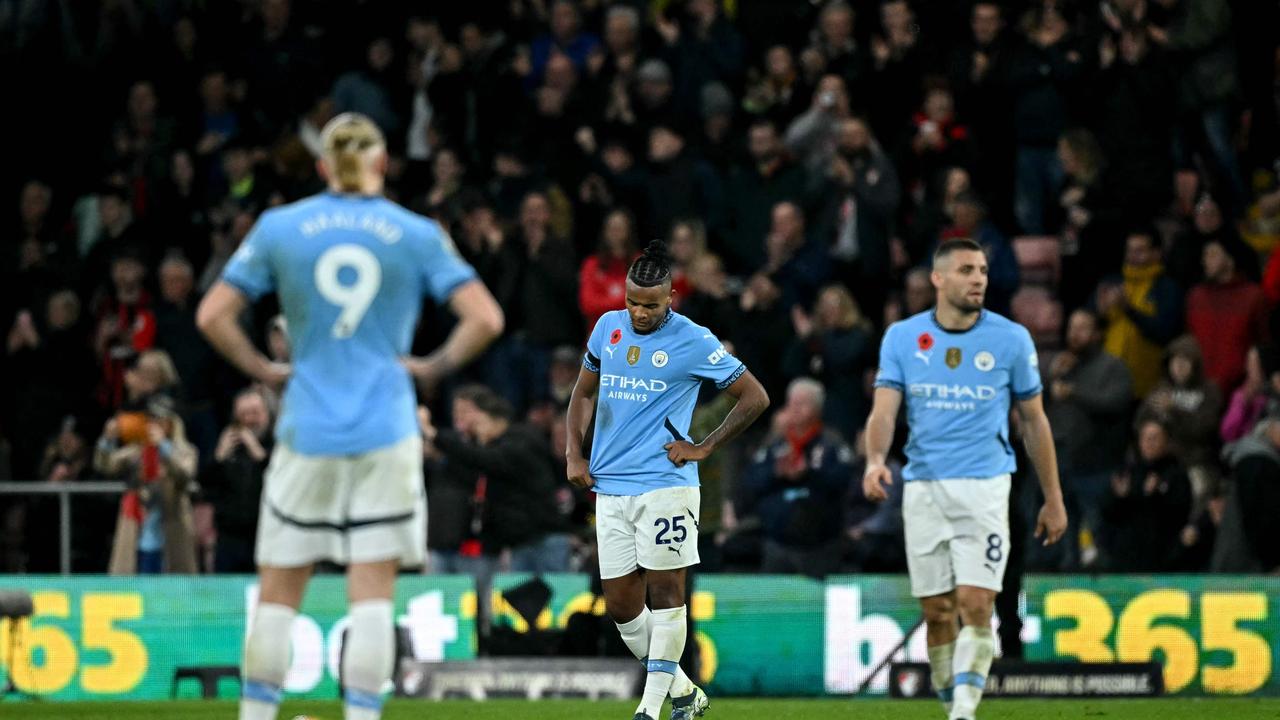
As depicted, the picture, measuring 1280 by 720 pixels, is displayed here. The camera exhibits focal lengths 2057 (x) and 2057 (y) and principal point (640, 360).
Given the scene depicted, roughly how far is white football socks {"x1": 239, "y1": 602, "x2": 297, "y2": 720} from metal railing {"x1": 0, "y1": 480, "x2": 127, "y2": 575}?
33.4ft

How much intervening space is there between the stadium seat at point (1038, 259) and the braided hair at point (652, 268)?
28.8ft

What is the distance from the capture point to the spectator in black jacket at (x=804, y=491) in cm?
1634

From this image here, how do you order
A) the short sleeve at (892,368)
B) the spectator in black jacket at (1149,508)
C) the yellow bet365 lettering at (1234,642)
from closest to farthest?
the short sleeve at (892,368) < the yellow bet365 lettering at (1234,642) < the spectator in black jacket at (1149,508)

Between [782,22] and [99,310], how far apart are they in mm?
7298

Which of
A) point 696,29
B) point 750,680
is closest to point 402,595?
point 750,680

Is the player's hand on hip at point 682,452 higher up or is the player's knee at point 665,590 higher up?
the player's hand on hip at point 682,452

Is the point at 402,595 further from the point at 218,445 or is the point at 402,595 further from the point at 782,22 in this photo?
the point at 782,22

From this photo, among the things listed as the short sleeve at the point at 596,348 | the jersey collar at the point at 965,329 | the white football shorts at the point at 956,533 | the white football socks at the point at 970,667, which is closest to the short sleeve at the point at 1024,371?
the jersey collar at the point at 965,329

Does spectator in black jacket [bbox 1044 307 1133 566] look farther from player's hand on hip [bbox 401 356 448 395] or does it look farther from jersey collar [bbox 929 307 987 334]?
player's hand on hip [bbox 401 356 448 395]

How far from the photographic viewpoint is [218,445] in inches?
719

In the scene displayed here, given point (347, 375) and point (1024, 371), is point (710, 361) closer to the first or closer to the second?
point (1024, 371)

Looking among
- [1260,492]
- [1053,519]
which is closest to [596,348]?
[1053,519]

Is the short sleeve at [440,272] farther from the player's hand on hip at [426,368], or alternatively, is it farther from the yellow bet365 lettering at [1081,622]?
the yellow bet365 lettering at [1081,622]

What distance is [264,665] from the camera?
7594 mm
